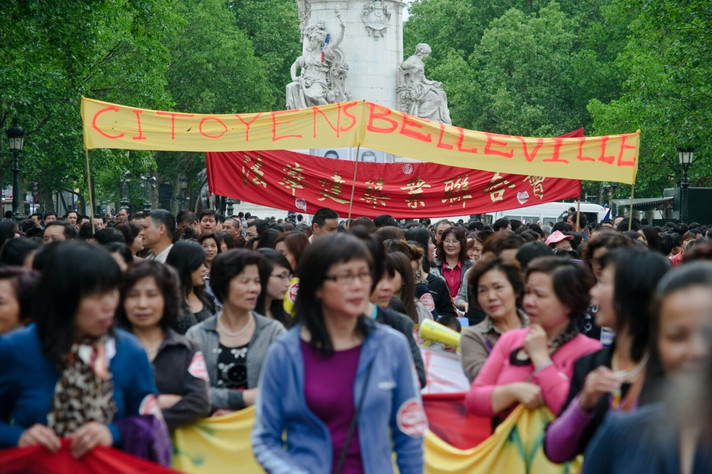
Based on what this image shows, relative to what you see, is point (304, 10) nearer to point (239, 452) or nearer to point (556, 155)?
point (556, 155)

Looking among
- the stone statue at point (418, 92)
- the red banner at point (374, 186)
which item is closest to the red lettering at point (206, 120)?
the red banner at point (374, 186)

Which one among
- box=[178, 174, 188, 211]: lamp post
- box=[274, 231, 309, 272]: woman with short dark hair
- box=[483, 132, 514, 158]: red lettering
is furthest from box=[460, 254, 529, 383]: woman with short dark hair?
box=[178, 174, 188, 211]: lamp post

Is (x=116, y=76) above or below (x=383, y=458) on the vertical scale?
above

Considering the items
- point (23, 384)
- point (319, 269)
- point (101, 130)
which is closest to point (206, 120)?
point (101, 130)

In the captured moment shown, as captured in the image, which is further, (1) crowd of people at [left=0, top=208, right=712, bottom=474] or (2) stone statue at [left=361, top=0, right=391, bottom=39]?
(2) stone statue at [left=361, top=0, right=391, bottom=39]

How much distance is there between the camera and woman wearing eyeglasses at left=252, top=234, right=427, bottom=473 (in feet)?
13.1

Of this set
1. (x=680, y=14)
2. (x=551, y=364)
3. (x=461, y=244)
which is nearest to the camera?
(x=551, y=364)

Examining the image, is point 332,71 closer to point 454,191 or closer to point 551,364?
point 454,191

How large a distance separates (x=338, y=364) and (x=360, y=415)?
201 millimetres

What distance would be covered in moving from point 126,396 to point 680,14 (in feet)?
67.6

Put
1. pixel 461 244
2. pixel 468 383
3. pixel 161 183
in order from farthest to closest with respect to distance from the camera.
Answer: pixel 161 183, pixel 461 244, pixel 468 383

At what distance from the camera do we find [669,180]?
49.9 m

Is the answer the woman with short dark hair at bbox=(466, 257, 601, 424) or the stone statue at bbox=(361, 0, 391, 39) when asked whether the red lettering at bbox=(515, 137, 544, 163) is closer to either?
the woman with short dark hair at bbox=(466, 257, 601, 424)

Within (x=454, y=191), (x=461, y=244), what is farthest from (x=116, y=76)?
(x=461, y=244)
